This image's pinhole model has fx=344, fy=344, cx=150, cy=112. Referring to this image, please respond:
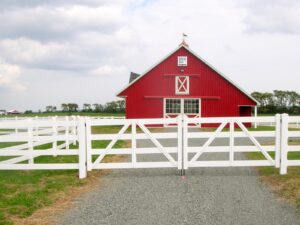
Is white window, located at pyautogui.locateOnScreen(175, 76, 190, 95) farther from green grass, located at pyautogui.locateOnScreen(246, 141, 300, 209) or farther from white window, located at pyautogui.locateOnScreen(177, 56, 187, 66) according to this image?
green grass, located at pyautogui.locateOnScreen(246, 141, 300, 209)

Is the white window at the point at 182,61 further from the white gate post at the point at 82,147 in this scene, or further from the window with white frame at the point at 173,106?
the white gate post at the point at 82,147

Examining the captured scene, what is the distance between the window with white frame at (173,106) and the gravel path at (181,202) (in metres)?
19.9

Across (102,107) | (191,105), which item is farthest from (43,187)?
(102,107)

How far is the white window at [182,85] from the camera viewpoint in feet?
93.1

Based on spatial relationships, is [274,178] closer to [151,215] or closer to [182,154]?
[182,154]

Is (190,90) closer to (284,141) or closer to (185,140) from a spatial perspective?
(284,141)

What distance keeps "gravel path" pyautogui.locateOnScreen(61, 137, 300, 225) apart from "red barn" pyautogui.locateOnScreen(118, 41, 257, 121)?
1981cm

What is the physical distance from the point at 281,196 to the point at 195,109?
22159 mm

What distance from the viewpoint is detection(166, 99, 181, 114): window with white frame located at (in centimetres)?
2872

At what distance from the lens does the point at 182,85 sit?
93.1 ft

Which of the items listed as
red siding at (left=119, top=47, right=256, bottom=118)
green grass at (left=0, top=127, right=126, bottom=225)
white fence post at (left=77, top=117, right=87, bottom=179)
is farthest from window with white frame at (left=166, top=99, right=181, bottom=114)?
white fence post at (left=77, top=117, right=87, bottom=179)

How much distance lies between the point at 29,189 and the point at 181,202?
134 inches

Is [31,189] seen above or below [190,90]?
below

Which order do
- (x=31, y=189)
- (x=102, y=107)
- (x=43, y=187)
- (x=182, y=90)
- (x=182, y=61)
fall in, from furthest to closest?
(x=102, y=107) → (x=182, y=90) → (x=182, y=61) → (x=43, y=187) → (x=31, y=189)
